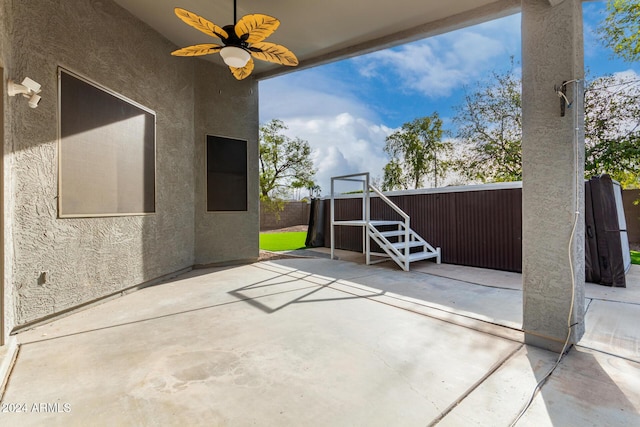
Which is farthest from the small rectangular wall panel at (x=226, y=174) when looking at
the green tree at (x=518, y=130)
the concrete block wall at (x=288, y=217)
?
the green tree at (x=518, y=130)

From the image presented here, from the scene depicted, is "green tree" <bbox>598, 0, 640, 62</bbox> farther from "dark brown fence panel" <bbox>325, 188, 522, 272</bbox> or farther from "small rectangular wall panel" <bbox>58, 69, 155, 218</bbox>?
"small rectangular wall panel" <bbox>58, 69, 155, 218</bbox>

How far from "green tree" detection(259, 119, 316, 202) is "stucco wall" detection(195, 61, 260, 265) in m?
6.76

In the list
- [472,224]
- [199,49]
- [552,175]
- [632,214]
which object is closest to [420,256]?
[472,224]

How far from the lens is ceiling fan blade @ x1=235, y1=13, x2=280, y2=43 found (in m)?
2.97

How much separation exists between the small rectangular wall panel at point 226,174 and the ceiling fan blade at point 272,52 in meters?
2.62

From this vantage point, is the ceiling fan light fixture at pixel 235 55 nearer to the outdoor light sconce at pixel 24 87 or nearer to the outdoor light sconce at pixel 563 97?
the outdoor light sconce at pixel 24 87

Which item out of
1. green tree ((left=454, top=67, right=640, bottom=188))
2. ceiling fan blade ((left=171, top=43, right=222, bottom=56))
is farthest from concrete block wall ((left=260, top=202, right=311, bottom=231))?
ceiling fan blade ((left=171, top=43, right=222, bottom=56))

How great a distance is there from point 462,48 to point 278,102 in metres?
7.64

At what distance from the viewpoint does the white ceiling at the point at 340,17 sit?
155 inches

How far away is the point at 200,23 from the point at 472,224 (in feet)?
18.3

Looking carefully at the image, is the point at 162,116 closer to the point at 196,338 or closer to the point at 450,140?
the point at 196,338

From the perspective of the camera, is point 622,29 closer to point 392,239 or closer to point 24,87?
point 392,239

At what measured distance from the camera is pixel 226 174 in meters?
6.05

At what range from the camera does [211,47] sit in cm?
343
